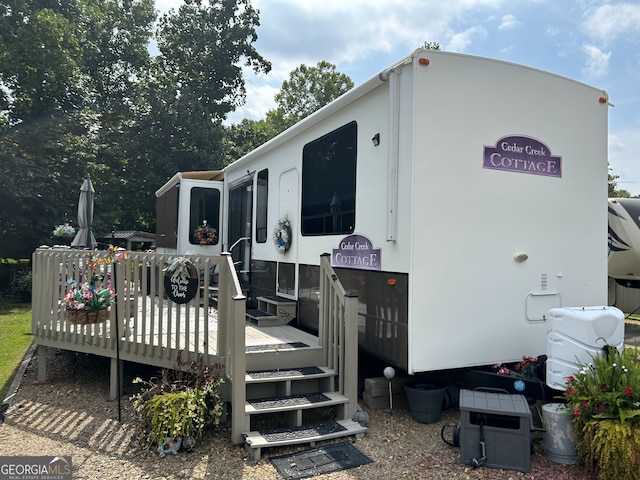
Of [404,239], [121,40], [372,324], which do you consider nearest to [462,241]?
[404,239]

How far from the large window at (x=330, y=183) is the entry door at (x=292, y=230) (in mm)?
235

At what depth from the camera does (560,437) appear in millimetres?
3430

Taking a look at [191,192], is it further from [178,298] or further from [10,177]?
[10,177]

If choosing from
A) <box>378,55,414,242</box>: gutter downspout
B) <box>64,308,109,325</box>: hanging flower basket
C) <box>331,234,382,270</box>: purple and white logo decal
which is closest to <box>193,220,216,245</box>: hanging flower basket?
<box>64,308,109,325</box>: hanging flower basket

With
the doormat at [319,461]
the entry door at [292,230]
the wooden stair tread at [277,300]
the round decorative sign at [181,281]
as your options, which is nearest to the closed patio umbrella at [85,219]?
the wooden stair tread at [277,300]

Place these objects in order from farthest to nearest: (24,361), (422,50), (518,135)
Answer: (24,361) < (518,135) < (422,50)

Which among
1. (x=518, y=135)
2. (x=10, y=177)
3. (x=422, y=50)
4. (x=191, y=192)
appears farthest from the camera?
(x=10, y=177)

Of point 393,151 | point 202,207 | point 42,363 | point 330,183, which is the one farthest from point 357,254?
point 202,207

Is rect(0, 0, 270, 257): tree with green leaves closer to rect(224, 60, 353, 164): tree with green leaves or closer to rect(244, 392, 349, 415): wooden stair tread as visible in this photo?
rect(224, 60, 353, 164): tree with green leaves

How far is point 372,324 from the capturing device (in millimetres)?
4414

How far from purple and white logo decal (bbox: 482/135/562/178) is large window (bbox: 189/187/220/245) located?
629 centimetres

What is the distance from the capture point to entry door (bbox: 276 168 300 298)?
589 cm

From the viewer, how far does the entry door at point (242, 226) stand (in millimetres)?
7590

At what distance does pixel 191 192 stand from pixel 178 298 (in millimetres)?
5318
